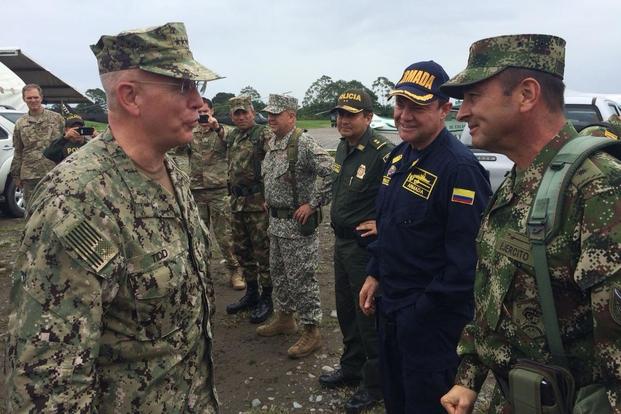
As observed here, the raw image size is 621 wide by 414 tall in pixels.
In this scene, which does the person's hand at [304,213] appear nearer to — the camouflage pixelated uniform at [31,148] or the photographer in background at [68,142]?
the photographer in background at [68,142]

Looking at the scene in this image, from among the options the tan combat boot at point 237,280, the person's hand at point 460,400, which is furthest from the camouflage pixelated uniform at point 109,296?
the tan combat boot at point 237,280

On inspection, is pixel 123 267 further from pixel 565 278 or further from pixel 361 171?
pixel 361 171

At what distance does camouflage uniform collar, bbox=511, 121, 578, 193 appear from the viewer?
141 cm

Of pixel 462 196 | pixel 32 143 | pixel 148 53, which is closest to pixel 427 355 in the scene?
pixel 462 196

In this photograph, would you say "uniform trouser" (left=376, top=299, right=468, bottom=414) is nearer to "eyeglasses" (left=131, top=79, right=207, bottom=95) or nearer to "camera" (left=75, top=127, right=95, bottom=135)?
"eyeglasses" (left=131, top=79, right=207, bottom=95)

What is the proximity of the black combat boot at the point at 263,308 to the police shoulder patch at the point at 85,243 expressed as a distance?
3.47 meters

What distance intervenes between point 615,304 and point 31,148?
306 inches

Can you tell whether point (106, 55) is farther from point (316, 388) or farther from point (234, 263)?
point (234, 263)

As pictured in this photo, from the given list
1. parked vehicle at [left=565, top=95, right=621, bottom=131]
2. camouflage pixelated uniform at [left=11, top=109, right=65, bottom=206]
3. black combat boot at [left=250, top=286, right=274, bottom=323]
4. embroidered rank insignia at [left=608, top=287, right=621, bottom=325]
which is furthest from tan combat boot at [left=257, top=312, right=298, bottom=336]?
parked vehicle at [left=565, top=95, right=621, bottom=131]

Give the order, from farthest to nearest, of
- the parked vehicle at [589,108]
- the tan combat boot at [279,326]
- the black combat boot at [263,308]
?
the parked vehicle at [589,108] → the black combat boot at [263,308] → the tan combat boot at [279,326]

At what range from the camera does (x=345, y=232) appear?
3332 millimetres

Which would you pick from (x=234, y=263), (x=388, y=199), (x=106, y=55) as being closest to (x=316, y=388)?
(x=388, y=199)

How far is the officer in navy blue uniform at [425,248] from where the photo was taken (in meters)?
2.17

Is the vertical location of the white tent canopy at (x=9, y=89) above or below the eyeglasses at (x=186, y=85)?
below
